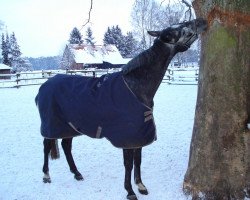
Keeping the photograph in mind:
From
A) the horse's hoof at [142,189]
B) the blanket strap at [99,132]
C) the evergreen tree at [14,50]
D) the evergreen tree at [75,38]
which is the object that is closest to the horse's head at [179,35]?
the blanket strap at [99,132]

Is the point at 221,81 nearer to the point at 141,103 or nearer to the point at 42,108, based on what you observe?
the point at 141,103

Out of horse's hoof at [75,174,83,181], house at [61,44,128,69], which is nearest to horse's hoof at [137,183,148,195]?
horse's hoof at [75,174,83,181]

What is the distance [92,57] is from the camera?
45.7 m

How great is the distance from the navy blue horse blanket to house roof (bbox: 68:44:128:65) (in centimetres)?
4045

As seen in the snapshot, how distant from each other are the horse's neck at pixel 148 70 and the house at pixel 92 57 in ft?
135

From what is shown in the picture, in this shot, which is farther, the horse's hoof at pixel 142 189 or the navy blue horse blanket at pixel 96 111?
the horse's hoof at pixel 142 189

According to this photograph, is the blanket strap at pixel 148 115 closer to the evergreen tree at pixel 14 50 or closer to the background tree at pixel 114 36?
the evergreen tree at pixel 14 50

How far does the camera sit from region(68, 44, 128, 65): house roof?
4494 cm

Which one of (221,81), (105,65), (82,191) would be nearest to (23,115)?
(82,191)

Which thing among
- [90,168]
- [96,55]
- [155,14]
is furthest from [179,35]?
[96,55]

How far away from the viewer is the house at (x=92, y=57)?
4484 centimetres

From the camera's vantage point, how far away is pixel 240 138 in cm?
339

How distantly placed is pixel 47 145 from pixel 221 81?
2.42 m

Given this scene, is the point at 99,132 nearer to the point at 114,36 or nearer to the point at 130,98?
the point at 130,98
